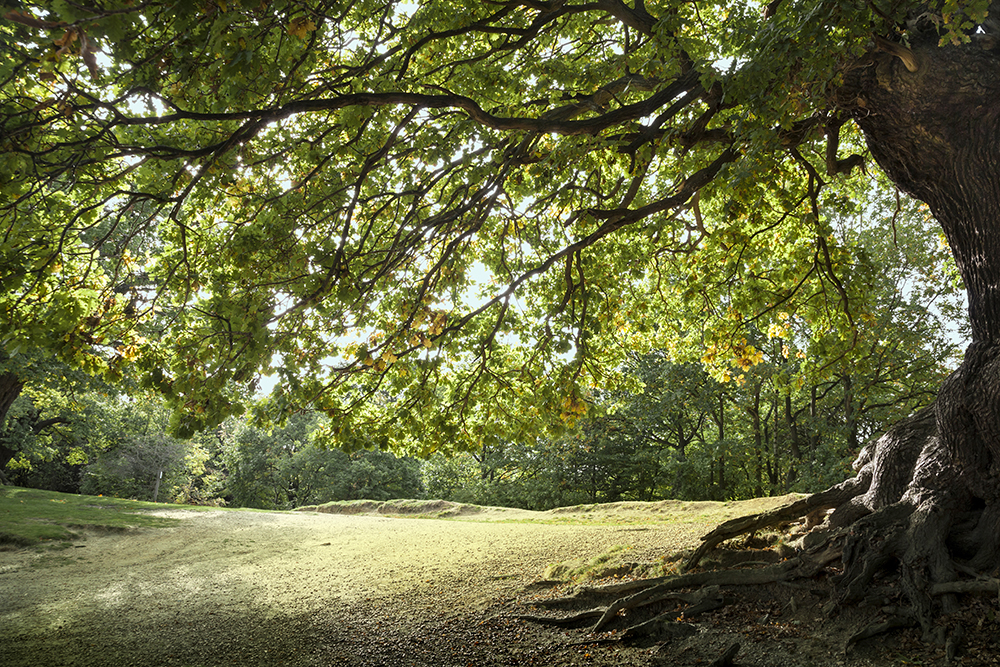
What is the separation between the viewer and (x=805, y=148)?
695cm

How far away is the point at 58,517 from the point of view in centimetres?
1055

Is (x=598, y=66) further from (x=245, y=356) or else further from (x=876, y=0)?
(x=245, y=356)

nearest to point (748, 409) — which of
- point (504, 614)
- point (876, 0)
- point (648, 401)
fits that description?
point (648, 401)

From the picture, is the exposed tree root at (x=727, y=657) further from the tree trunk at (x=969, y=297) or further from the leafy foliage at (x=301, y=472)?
the leafy foliage at (x=301, y=472)

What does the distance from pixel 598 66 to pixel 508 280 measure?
3.01 m

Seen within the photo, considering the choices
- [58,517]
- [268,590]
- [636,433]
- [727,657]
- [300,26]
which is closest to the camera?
[300,26]

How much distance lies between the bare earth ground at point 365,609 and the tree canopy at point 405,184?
1.64 m

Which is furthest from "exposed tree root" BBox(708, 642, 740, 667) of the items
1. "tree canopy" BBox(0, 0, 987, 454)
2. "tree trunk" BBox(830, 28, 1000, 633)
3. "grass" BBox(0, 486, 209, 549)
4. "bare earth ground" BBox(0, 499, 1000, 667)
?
"grass" BBox(0, 486, 209, 549)

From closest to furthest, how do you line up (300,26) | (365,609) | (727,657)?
(300,26), (727,657), (365,609)

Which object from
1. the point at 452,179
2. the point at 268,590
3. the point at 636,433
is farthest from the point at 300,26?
the point at 636,433

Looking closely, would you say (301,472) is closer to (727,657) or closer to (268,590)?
(268,590)

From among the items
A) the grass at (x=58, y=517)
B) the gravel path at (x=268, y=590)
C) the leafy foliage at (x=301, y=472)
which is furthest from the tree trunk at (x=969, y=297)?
the leafy foliage at (x=301, y=472)

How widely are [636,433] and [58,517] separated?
52.9 ft

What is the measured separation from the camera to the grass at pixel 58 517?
8766 mm
